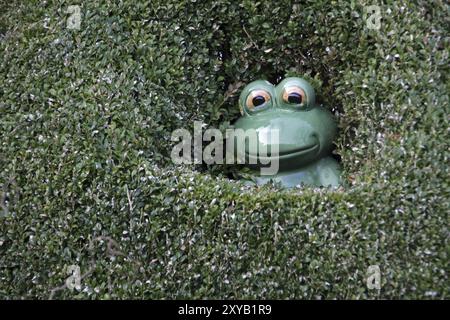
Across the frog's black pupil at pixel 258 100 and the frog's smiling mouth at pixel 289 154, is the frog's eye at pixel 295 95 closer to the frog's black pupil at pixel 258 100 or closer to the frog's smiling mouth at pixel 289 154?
the frog's black pupil at pixel 258 100

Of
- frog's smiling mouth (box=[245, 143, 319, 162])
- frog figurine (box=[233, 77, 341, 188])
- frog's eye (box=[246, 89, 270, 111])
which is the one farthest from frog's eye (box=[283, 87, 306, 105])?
frog's smiling mouth (box=[245, 143, 319, 162])

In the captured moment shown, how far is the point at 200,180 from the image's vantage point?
4023 millimetres

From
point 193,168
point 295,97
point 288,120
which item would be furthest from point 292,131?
point 193,168

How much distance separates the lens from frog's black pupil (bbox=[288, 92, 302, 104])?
4.38 metres

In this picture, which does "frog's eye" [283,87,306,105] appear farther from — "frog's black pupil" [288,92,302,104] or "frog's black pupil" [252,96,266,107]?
"frog's black pupil" [252,96,266,107]

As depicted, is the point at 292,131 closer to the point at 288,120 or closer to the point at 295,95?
the point at 288,120

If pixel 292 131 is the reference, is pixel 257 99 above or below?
above

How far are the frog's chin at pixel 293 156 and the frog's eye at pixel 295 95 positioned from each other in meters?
0.28

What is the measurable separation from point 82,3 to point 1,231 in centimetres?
145

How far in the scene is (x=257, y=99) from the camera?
4.46 meters

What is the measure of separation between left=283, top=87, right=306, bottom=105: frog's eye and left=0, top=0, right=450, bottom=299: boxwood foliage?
0.64 feet
